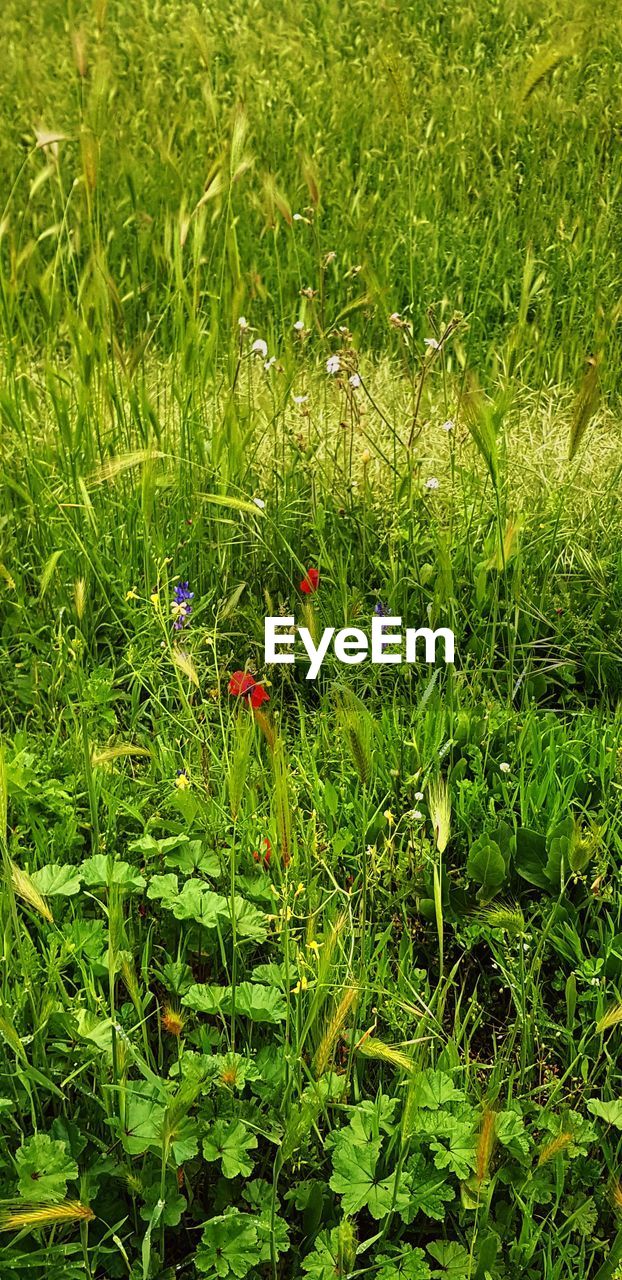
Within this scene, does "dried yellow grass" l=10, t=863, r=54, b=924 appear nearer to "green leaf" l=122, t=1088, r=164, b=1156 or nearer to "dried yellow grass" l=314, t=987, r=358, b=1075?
"green leaf" l=122, t=1088, r=164, b=1156

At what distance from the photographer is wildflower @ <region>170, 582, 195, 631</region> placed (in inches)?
83.4

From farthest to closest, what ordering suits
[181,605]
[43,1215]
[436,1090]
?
1. [181,605]
2. [436,1090]
3. [43,1215]

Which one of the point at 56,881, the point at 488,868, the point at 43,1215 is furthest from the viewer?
the point at 488,868

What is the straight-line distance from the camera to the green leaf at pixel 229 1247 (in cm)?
131

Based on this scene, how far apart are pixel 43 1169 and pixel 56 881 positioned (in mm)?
401

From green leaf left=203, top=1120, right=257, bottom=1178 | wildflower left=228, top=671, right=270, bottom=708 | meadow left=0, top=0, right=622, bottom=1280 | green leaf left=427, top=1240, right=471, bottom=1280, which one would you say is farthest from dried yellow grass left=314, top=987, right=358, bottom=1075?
wildflower left=228, top=671, right=270, bottom=708

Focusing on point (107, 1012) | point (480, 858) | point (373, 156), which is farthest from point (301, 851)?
point (373, 156)

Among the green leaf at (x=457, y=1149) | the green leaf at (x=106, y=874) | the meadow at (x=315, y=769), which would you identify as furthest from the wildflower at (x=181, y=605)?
the green leaf at (x=457, y=1149)

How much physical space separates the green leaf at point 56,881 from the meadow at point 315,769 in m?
0.01

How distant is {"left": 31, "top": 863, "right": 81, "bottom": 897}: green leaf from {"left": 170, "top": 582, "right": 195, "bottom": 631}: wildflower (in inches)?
20.6

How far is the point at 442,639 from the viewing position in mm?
2254

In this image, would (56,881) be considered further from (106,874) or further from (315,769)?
(315,769)

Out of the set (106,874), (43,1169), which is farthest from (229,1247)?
(106,874)

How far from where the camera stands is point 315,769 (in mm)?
1909
